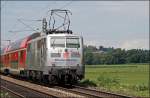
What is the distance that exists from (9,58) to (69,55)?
2412cm

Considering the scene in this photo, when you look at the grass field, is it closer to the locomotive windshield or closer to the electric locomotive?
the electric locomotive

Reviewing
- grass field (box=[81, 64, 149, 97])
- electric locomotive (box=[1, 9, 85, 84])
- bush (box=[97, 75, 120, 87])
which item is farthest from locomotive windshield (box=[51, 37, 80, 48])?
bush (box=[97, 75, 120, 87])

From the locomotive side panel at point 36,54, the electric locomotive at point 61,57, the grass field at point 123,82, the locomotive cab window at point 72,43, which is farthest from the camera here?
the locomotive side panel at point 36,54

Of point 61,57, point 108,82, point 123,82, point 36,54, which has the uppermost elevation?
point 36,54

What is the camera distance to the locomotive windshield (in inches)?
1059

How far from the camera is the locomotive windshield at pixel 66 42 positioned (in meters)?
26.9

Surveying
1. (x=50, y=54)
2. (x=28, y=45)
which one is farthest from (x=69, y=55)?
(x=28, y=45)

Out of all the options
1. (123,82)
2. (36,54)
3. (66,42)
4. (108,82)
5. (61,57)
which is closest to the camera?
(61,57)

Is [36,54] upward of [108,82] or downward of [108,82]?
upward

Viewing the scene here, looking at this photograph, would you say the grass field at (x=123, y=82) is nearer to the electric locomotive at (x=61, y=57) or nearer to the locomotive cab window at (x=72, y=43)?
the electric locomotive at (x=61, y=57)

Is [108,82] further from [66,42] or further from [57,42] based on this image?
[57,42]

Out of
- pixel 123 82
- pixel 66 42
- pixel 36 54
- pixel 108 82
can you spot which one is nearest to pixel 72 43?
pixel 66 42

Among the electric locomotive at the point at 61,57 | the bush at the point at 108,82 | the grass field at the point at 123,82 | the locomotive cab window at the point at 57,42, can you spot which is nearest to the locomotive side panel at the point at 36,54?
the electric locomotive at the point at 61,57

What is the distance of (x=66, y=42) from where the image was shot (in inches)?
1060
